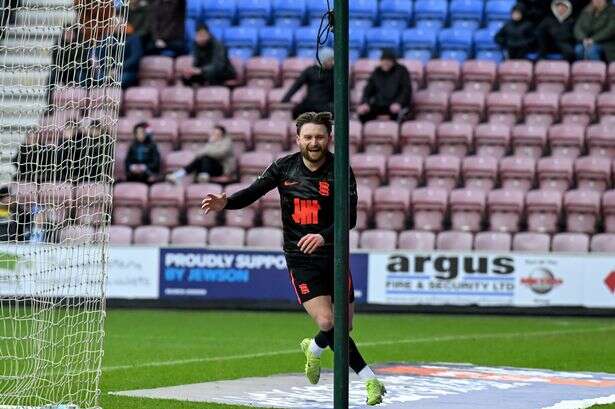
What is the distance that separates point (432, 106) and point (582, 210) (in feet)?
12.5

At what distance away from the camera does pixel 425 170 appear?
24203 millimetres

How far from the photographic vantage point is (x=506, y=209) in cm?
2327

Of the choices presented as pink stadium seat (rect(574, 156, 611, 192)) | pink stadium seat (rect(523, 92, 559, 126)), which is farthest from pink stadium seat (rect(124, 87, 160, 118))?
pink stadium seat (rect(574, 156, 611, 192))

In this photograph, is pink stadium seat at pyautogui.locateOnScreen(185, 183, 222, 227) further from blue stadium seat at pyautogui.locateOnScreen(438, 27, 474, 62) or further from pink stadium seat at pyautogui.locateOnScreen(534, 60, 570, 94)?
pink stadium seat at pyautogui.locateOnScreen(534, 60, 570, 94)

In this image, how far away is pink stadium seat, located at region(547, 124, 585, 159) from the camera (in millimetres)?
24406

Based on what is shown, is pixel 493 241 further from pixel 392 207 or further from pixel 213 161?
pixel 213 161

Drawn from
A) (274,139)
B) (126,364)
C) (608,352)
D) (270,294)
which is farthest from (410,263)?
(126,364)

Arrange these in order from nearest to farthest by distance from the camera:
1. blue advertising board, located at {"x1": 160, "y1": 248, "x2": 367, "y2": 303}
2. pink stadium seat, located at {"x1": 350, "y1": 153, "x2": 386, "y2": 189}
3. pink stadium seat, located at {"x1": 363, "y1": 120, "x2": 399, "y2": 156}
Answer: blue advertising board, located at {"x1": 160, "y1": 248, "x2": 367, "y2": 303} → pink stadium seat, located at {"x1": 350, "y1": 153, "x2": 386, "y2": 189} → pink stadium seat, located at {"x1": 363, "y1": 120, "x2": 399, "y2": 156}

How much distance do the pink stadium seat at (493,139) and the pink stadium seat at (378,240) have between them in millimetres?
2761

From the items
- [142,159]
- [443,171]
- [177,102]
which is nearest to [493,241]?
[443,171]

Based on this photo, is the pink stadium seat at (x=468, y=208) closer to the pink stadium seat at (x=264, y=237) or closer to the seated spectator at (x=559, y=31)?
the pink stadium seat at (x=264, y=237)

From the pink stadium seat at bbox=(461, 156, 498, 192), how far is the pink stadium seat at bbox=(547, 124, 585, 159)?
1.18m

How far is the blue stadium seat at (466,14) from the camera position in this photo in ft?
91.4

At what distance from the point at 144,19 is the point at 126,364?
570 inches
